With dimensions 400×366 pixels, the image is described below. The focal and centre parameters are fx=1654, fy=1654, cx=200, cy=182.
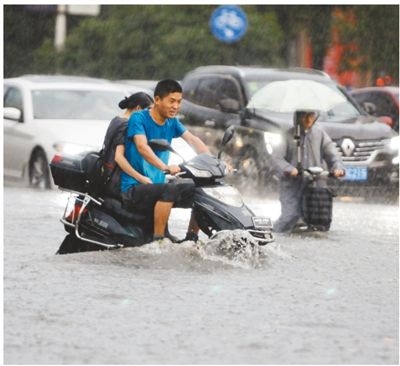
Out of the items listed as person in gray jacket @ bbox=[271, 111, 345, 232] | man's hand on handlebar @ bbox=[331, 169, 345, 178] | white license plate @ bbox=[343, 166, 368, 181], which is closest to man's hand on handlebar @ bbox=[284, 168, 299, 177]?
person in gray jacket @ bbox=[271, 111, 345, 232]

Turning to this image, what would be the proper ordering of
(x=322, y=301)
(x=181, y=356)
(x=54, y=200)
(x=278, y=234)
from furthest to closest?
(x=54, y=200)
(x=278, y=234)
(x=322, y=301)
(x=181, y=356)

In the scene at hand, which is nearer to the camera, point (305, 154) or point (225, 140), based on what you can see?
point (225, 140)

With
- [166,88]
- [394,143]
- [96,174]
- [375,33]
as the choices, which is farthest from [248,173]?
[375,33]

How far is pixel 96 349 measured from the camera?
824cm

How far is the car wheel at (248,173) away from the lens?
67.1 ft

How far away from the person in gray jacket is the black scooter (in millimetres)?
3100

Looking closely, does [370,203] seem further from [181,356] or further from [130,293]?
[181,356]

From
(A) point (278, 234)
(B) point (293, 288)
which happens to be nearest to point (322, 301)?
(B) point (293, 288)

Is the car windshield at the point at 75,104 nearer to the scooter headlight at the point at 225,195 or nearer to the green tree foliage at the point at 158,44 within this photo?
the scooter headlight at the point at 225,195

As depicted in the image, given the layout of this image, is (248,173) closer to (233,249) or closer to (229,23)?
(233,249)

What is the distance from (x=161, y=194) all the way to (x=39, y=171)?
9190 mm

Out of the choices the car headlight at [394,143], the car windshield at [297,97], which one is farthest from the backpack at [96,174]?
the car headlight at [394,143]

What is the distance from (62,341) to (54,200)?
1045 centimetres

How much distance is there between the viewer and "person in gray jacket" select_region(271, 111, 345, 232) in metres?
15.4
